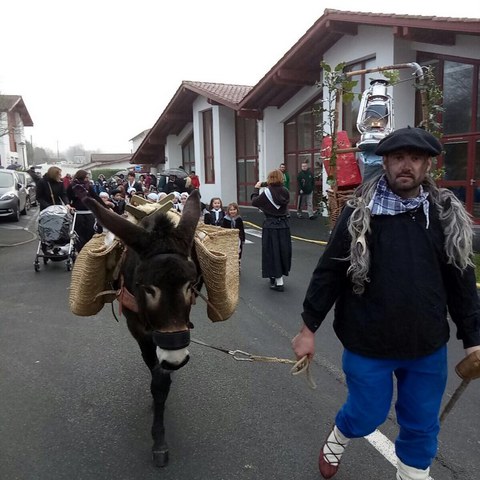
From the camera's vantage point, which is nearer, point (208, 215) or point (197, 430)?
point (197, 430)

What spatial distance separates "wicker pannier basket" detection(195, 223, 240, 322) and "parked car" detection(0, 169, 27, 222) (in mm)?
14091

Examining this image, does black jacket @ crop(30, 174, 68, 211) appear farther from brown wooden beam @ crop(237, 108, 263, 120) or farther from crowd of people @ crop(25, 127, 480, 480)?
brown wooden beam @ crop(237, 108, 263, 120)

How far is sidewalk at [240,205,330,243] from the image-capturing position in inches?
474

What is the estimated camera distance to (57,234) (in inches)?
334

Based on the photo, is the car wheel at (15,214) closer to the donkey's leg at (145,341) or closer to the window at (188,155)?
the window at (188,155)

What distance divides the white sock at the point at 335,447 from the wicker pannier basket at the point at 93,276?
6.10 feet

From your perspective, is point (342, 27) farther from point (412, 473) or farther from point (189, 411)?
point (412, 473)

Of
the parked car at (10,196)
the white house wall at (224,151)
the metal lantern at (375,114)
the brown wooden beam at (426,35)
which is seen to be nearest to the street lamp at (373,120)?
the metal lantern at (375,114)

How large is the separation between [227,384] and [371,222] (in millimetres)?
2334

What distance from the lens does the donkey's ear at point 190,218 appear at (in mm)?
2732

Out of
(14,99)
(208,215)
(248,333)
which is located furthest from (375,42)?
(14,99)

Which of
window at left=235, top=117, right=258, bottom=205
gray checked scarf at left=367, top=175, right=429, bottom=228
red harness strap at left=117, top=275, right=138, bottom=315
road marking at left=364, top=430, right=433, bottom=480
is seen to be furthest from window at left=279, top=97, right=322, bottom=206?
gray checked scarf at left=367, top=175, right=429, bottom=228

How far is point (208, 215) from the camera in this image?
27.5ft

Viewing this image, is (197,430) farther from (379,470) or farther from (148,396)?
(379,470)
